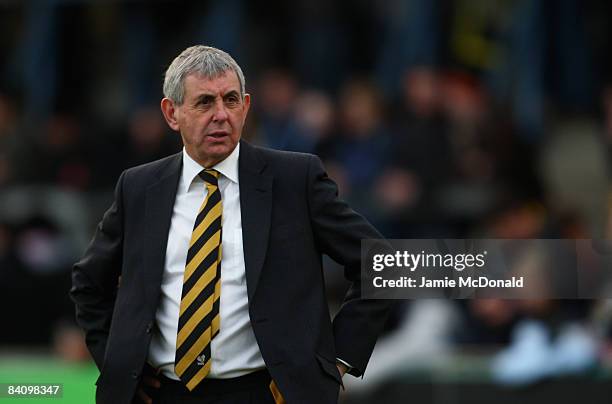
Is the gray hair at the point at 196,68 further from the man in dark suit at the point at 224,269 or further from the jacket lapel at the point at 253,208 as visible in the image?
the jacket lapel at the point at 253,208

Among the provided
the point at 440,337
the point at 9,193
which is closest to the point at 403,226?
the point at 440,337

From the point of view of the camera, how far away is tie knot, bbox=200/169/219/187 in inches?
204

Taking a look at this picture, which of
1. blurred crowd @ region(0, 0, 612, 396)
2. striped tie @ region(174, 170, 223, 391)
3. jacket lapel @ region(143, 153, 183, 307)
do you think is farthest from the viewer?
blurred crowd @ region(0, 0, 612, 396)

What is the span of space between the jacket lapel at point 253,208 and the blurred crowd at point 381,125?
3.97 m

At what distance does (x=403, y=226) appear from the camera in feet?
35.3

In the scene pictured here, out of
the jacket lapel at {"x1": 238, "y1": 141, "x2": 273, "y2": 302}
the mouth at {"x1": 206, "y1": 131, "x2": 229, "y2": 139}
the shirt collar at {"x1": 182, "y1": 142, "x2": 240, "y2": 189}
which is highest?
the mouth at {"x1": 206, "y1": 131, "x2": 229, "y2": 139}

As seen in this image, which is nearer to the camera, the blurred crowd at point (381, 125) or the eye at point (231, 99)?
the eye at point (231, 99)

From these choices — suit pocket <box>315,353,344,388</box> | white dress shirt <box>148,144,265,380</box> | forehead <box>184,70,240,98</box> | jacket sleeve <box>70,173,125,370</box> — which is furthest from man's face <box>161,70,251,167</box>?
suit pocket <box>315,353,344,388</box>

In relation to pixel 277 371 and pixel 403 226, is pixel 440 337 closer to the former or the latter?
pixel 403 226

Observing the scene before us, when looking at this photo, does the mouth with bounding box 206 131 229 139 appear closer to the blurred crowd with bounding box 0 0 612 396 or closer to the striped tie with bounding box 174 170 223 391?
the striped tie with bounding box 174 170 223 391

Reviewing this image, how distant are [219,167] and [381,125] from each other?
262 inches

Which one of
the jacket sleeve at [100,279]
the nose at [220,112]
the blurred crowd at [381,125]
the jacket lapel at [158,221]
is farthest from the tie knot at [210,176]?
the blurred crowd at [381,125]

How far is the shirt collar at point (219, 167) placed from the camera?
520 centimetres

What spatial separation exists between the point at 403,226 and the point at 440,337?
143 cm
